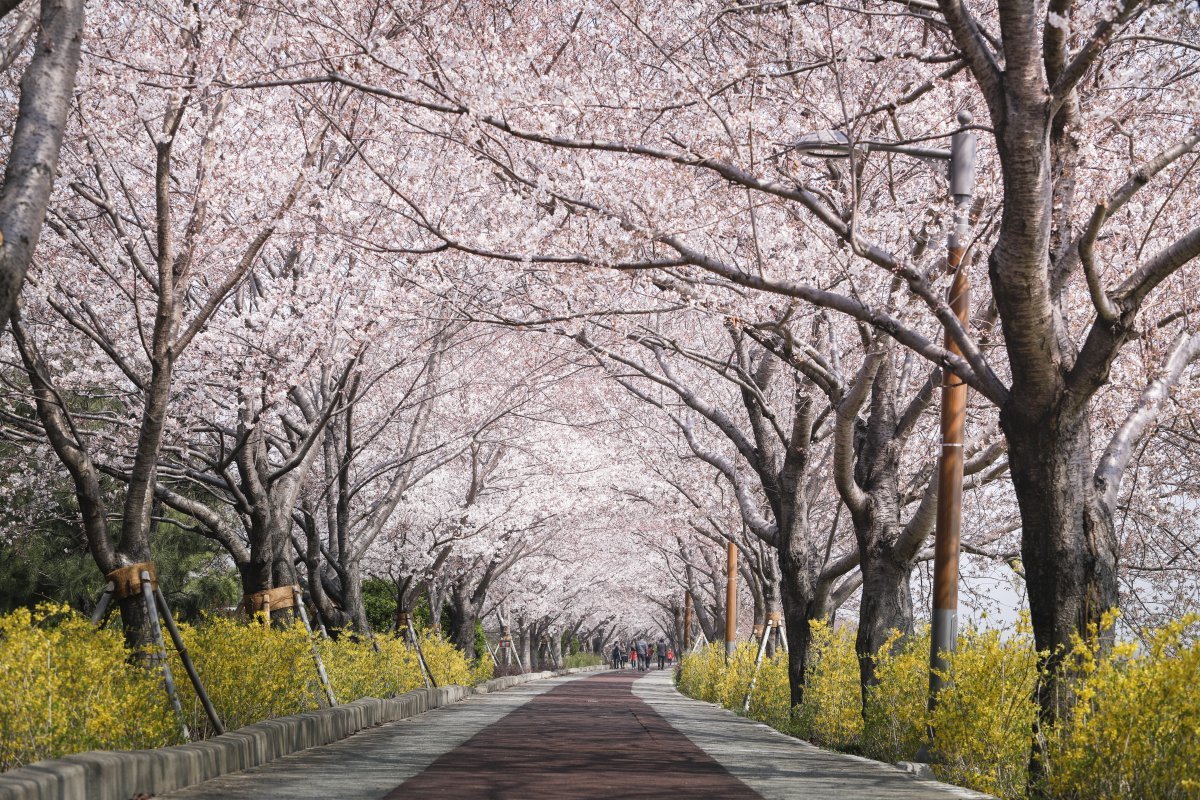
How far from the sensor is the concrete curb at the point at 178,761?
5.56 meters

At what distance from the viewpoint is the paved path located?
7.92 meters

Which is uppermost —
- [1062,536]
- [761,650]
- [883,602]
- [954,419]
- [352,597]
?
[954,419]

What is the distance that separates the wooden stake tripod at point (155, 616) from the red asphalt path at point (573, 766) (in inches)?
65.3

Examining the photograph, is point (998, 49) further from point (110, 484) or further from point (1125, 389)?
point (110, 484)

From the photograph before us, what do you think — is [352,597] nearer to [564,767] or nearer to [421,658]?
[421,658]

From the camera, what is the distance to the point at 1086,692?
6516mm

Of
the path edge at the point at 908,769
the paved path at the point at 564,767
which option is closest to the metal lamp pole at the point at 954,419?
the path edge at the point at 908,769

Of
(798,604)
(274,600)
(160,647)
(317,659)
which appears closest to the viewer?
(160,647)

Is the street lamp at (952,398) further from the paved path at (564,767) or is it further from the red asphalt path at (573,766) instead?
the red asphalt path at (573,766)

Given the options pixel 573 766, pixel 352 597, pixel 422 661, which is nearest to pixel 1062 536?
pixel 573 766

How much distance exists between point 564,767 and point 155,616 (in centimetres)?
341

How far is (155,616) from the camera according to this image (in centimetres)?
890

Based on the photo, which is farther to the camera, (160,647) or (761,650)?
(761,650)

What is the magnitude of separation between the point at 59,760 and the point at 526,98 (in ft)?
17.7
